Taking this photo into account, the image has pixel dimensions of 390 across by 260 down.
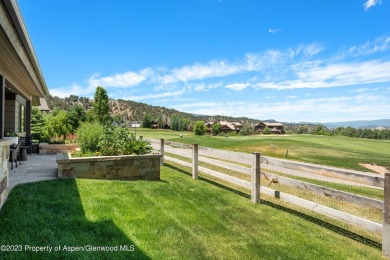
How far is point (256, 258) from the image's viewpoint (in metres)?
3.61

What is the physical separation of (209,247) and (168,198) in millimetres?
2165

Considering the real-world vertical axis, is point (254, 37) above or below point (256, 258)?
above

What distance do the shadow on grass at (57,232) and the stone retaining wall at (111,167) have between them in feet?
5.18

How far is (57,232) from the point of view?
3.71 meters

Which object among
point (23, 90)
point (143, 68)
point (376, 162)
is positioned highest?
point (143, 68)

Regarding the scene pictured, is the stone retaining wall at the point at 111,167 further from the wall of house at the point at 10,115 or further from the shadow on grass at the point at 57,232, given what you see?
the wall of house at the point at 10,115

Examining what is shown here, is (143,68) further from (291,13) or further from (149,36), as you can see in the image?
(291,13)

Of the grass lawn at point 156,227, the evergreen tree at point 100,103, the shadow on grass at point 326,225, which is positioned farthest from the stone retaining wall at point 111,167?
the evergreen tree at point 100,103

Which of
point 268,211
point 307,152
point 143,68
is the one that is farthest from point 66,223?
point 143,68

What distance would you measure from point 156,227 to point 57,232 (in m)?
1.40

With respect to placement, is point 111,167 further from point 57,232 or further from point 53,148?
point 53,148

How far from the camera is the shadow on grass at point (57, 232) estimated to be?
3264 millimetres

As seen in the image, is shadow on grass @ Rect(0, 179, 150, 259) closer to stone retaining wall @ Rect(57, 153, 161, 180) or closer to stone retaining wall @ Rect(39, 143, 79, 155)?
stone retaining wall @ Rect(57, 153, 161, 180)

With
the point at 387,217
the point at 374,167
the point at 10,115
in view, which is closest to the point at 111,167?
the point at 387,217
